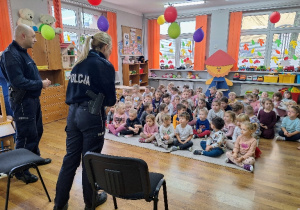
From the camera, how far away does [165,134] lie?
10.6ft

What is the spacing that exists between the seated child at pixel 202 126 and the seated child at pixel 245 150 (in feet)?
2.91

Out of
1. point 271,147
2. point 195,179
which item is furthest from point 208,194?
point 271,147

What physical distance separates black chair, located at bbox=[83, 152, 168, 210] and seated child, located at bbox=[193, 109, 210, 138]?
244 centimetres

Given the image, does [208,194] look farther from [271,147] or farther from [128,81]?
[128,81]

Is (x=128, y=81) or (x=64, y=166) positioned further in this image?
(x=128, y=81)

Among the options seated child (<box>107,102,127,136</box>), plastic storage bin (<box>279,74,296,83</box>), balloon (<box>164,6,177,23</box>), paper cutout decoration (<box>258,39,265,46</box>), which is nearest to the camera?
seated child (<box>107,102,127,136</box>)

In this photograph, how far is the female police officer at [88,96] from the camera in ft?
4.85

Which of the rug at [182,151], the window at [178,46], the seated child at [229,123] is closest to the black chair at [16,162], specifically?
the rug at [182,151]

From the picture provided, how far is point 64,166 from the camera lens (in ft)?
5.31

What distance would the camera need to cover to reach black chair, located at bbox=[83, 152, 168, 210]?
1119 mm

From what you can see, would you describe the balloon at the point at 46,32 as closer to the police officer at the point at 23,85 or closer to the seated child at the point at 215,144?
the police officer at the point at 23,85

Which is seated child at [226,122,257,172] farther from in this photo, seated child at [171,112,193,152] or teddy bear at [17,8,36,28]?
teddy bear at [17,8,36,28]

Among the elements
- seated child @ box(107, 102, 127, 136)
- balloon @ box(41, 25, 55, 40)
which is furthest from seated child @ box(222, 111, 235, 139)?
balloon @ box(41, 25, 55, 40)

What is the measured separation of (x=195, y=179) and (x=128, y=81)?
576cm
